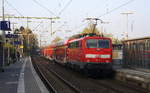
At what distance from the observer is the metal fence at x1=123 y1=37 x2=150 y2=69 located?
19562 millimetres

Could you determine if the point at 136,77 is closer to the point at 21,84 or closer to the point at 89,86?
the point at 89,86

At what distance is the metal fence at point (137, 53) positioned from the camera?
770 inches

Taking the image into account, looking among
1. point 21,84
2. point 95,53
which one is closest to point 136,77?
point 95,53

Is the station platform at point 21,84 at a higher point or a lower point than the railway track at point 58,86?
higher

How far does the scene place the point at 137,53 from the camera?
68.6 feet

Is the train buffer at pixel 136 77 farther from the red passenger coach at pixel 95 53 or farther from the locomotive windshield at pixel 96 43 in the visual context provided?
the locomotive windshield at pixel 96 43

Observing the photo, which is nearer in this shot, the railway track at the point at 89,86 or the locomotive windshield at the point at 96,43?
the railway track at the point at 89,86

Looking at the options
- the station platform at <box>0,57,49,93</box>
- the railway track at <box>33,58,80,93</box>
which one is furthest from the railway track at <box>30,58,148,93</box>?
the station platform at <box>0,57,49,93</box>

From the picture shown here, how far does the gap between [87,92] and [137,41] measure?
772 cm

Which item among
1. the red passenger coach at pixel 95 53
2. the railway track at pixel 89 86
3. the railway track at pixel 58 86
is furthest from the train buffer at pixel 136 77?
the railway track at pixel 58 86

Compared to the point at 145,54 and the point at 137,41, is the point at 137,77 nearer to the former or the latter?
the point at 145,54

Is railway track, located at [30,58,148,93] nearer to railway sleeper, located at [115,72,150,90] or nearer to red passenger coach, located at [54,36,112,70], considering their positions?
railway sleeper, located at [115,72,150,90]

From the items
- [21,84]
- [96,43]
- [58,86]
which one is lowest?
[58,86]

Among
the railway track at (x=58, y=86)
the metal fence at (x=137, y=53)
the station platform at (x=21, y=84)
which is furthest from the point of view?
the metal fence at (x=137, y=53)
